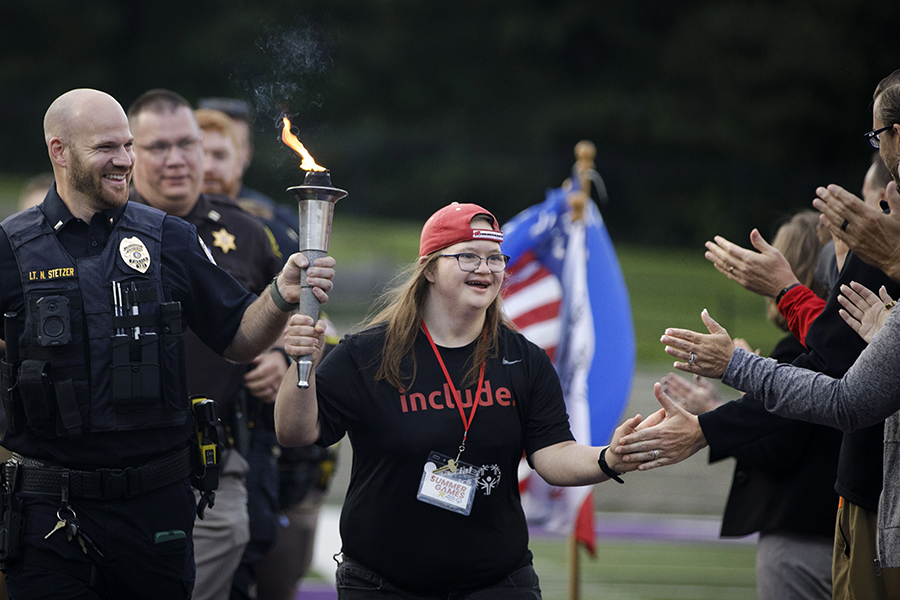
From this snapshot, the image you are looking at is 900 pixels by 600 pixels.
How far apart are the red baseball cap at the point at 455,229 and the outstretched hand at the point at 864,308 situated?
1308mm

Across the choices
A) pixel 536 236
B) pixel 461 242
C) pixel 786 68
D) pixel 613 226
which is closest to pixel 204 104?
pixel 536 236

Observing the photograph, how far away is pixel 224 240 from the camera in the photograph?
5.33m

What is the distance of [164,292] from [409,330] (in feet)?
3.14

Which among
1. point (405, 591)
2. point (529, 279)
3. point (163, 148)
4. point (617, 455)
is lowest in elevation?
point (405, 591)

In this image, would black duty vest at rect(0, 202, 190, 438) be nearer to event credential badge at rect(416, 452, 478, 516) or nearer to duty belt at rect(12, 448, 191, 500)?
duty belt at rect(12, 448, 191, 500)

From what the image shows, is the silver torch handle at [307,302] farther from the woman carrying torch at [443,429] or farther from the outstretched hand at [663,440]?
the outstretched hand at [663,440]

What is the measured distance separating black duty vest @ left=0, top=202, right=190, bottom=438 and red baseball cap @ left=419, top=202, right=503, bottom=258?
102cm

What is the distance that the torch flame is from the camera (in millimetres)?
3785

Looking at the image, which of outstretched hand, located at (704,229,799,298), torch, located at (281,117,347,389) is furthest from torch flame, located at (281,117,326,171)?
outstretched hand, located at (704,229,799,298)

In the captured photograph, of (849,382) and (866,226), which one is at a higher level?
(866,226)

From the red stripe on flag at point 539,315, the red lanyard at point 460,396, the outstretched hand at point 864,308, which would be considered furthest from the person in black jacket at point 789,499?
the red stripe on flag at point 539,315

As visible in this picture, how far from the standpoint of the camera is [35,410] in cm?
362

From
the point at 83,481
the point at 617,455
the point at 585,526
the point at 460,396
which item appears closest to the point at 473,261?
the point at 460,396

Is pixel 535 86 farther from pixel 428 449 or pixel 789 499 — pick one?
pixel 428 449
